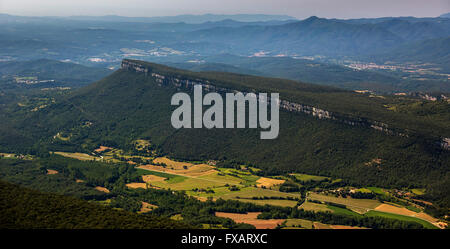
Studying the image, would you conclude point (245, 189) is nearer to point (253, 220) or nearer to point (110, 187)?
point (253, 220)

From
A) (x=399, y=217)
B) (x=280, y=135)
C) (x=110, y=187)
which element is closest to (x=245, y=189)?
(x=280, y=135)

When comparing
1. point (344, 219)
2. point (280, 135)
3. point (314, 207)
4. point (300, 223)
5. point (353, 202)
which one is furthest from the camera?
point (280, 135)

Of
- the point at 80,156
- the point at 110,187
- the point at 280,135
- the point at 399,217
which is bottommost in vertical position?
the point at 110,187

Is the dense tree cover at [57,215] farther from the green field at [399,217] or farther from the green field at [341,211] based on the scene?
the green field at [399,217]

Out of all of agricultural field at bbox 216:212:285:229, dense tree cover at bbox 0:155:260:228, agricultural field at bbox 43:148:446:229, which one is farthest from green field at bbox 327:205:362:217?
dense tree cover at bbox 0:155:260:228

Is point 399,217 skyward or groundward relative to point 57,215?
groundward

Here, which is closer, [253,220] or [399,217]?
[253,220]

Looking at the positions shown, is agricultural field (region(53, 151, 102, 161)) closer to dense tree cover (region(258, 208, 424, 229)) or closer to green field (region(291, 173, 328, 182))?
green field (region(291, 173, 328, 182))
